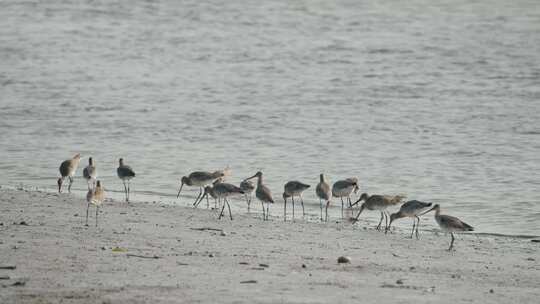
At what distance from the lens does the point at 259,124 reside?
961 inches

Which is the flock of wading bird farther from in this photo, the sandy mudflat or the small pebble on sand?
the small pebble on sand

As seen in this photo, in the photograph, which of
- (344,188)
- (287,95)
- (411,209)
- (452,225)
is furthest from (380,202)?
(287,95)

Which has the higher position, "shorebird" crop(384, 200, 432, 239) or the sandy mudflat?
"shorebird" crop(384, 200, 432, 239)

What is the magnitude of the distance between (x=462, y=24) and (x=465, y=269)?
2736cm

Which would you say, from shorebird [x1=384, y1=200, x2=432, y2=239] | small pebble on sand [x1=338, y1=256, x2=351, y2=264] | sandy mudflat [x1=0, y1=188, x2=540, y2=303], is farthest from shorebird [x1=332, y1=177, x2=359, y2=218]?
small pebble on sand [x1=338, y1=256, x2=351, y2=264]

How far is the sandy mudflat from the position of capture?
10.2 m

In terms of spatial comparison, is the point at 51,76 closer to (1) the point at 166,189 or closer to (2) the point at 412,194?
(1) the point at 166,189

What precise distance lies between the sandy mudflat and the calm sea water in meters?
2.28

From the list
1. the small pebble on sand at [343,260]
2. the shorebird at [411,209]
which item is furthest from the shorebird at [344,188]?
the small pebble on sand at [343,260]

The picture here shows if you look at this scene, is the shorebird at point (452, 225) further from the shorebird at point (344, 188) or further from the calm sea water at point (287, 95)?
the shorebird at point (344, 188)

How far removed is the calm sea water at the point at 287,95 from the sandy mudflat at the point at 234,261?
228 centimetres

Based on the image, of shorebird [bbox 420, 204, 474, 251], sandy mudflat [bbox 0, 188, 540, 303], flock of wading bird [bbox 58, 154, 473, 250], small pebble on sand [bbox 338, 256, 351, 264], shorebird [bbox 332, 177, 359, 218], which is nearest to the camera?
sandy mudflat [bbox 0, 188, 540, 303]

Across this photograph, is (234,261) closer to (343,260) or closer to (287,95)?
(343,260)

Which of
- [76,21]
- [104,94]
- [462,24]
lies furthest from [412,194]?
[76,21]
